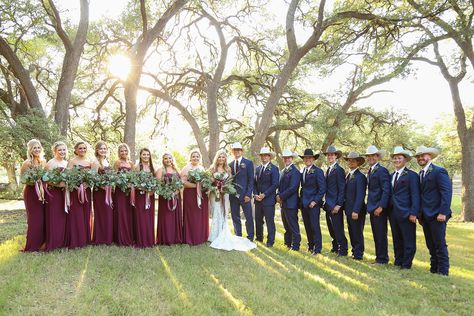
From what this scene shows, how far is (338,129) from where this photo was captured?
16.5 meters

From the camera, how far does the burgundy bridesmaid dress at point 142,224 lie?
8055 mm

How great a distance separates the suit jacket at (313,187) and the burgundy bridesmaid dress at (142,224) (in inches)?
131

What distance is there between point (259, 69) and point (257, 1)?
314 cm

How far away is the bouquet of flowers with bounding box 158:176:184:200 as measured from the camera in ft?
26.1

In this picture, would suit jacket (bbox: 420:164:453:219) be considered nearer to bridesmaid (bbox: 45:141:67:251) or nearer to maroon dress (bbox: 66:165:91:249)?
maroon dress (bbox: 66:165:91:249)

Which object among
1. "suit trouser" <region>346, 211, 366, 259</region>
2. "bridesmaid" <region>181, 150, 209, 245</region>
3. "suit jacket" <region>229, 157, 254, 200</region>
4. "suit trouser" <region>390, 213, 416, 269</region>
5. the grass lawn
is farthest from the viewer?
"suit jacket" <region>229, 157, 254, 200</region>

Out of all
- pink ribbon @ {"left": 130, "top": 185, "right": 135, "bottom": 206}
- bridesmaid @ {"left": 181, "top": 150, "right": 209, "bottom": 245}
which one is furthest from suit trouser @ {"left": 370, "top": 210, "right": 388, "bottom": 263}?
pink ribbon @ {"left": 130, "top": 185, "right": 135, "bottom": 206}

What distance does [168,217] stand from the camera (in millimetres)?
8289

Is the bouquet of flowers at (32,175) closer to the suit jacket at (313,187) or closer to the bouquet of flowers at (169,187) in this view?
the bouquet of flowers at (169,187)

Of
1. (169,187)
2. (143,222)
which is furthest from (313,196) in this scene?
(143,222)

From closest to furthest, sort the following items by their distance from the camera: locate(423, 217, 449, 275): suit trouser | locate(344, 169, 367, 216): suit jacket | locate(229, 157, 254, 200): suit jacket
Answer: locate(423, 217, 449, 275): suit trouser, locate(344, 169, 367, 216): suit jacket, locate(229, 157, 254, 200): suit jacket

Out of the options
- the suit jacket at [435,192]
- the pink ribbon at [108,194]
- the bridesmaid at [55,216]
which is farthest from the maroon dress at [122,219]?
the suit jacket at [435,192]

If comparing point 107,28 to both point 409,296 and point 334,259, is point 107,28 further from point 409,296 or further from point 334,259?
point 409,296

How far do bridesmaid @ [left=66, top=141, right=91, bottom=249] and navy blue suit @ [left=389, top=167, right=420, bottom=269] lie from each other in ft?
20.0
